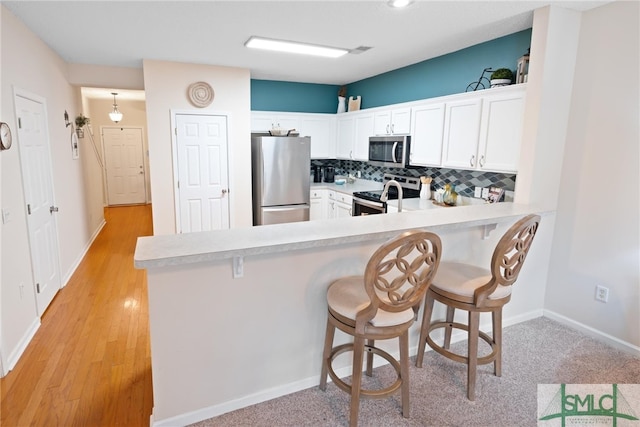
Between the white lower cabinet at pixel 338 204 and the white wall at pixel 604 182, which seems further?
the white lower cabinet at pixel 338 204

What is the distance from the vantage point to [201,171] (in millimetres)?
4781

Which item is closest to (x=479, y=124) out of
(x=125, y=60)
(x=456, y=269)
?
(x=456, y=269)

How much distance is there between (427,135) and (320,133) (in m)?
2.20

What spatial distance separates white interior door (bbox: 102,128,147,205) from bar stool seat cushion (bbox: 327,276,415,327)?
834cm

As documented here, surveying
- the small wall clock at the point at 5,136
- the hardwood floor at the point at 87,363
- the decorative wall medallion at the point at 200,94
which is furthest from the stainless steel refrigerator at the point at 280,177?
the small wall clock at the point at 5,136

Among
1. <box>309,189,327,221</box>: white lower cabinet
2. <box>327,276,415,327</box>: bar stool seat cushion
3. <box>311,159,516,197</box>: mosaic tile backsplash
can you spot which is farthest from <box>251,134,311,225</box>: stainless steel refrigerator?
<box>327,276,415,327</box>: bar stool seat cushion

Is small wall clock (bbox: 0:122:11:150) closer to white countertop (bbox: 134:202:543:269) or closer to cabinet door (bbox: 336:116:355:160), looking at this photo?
white countertop (bbox: 134:202:543:269)

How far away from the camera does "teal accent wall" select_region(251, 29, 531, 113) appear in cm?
343

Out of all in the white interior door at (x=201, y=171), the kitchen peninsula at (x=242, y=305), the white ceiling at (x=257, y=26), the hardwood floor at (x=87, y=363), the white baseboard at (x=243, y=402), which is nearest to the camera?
the kitchen peninsula at (x=242, y=305)

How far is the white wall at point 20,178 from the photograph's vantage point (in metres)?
2.54

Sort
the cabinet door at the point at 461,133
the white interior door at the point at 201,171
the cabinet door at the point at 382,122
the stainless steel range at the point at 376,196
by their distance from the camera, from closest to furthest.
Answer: the cabinet door at the point at 461,133
the stainless steel range at the point at 376,196
the cabinet door at the point at 382,122
the white interior door at the point at 201,171

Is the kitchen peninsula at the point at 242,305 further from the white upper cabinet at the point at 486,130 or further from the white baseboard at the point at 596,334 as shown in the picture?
the white baseboard at the point at 596,334

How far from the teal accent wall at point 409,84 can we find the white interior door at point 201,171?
1031 mm

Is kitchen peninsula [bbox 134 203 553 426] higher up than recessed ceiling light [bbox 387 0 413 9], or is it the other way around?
recessed ceiling light [bbox 387 0 413 9]
